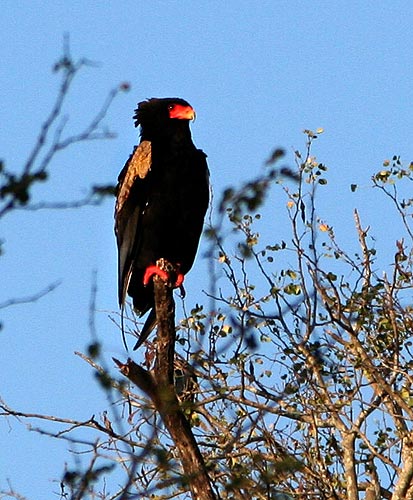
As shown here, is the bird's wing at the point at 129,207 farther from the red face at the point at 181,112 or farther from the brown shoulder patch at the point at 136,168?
the red face at the point at 181,112

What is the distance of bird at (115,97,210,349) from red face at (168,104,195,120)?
0.08 meters

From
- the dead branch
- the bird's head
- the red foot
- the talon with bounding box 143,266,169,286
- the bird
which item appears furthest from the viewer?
the bird's head

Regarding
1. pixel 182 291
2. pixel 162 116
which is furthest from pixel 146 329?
pixel 162 116

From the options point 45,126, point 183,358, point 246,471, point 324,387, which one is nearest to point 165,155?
point 183,358

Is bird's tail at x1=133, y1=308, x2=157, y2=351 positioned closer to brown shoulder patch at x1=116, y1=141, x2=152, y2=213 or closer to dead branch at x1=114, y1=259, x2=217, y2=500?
brown shoulder patch at x1=116, y1=141, x2=152, y2=213

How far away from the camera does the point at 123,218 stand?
7586 millimetres

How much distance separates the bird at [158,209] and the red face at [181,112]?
8 cm

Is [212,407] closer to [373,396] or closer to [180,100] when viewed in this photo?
[373,396]

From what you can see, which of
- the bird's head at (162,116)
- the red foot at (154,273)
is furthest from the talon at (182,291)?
the bird's head at (162,116)

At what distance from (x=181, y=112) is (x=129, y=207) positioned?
728mm

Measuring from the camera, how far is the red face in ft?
25.4

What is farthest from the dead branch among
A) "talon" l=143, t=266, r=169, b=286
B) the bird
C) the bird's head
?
the bird's head

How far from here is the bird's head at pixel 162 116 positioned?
7.68 m

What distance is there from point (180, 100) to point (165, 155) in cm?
63
